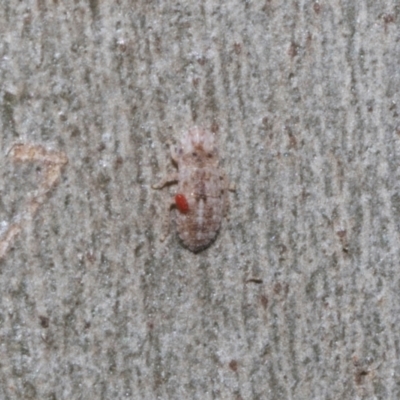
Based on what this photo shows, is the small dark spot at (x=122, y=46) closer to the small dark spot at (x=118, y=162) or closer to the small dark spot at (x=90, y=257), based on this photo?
the small dark spot at (x=118, y=162)

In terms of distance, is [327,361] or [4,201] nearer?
[4,201]

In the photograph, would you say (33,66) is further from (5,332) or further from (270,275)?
(270,275)

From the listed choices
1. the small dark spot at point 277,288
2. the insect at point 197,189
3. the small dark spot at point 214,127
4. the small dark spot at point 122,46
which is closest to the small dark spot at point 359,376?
the small dark spot at point 277,288

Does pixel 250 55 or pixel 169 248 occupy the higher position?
pixel 250 55

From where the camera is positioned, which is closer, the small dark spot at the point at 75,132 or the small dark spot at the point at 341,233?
the small dark spot at the point at 75,132

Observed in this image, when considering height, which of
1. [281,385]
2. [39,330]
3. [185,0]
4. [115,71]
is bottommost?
[281,385]

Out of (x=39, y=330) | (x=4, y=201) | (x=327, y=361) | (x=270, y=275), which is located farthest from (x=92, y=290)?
(x=327, y=361)

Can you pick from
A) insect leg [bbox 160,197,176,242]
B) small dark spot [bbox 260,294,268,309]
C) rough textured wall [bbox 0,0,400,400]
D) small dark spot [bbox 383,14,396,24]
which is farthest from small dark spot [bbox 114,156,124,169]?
small dark spot [bbox 383,14,396,24]

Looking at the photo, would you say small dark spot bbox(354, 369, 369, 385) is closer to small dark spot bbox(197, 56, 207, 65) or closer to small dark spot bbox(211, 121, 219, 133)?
small dark spot bbox(211, 121, 219, 133)
